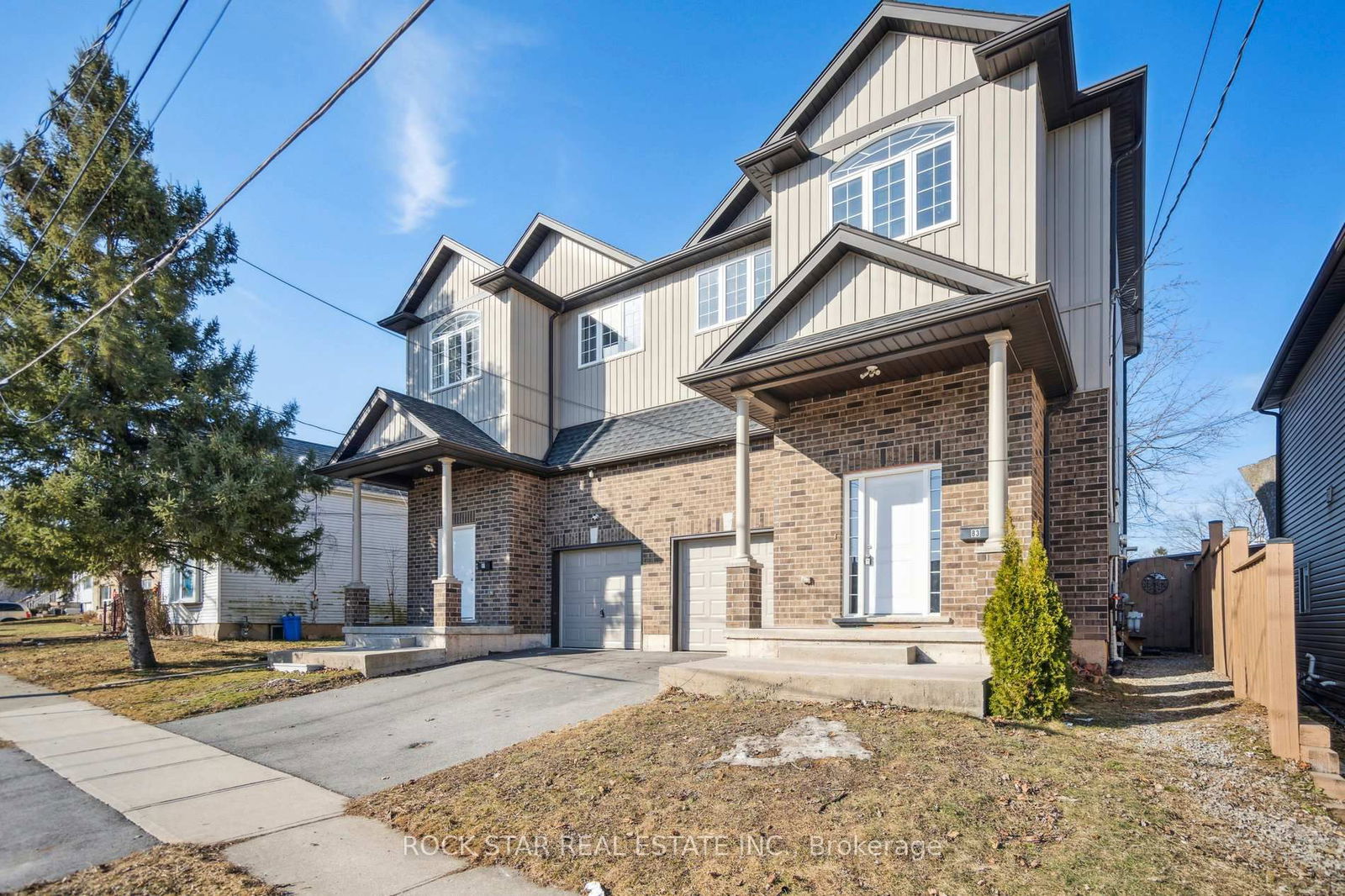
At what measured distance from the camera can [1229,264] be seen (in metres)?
13.4

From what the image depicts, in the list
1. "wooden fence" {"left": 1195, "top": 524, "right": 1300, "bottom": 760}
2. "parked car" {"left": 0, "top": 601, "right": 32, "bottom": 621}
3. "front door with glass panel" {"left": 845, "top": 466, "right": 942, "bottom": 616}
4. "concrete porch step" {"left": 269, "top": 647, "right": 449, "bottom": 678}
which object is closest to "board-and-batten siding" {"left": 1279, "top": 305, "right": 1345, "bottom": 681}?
"wooden fence" {"left": 1195, "top": 524, "right": 1300, "bottom": 760}

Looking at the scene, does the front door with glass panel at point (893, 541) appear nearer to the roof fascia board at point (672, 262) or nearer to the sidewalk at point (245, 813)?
the roof fascia board at point (672, 262)

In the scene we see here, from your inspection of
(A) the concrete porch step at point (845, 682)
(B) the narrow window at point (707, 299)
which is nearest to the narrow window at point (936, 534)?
(A) the concrete porch step at point (845, 682)

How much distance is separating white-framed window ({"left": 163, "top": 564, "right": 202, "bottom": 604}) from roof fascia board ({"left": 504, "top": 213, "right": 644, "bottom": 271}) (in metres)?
12.6

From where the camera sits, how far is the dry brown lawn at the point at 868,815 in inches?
152

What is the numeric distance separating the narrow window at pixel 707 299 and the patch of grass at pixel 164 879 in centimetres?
1101

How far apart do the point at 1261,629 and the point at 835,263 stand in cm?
602

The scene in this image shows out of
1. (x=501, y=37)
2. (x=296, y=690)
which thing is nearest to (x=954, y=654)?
(x=501, y=37)

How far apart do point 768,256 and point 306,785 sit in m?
10.5

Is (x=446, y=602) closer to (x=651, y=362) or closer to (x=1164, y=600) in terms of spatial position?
(x=651, y=362)

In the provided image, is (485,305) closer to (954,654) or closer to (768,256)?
(768,256)

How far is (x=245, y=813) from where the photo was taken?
5.72 m

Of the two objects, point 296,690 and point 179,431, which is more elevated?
point 179,431

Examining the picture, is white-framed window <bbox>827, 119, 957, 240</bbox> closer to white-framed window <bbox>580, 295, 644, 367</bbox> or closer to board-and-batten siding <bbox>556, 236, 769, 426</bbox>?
board-and-batten siding <bbox>556, 236, 769, 426</bbox>
